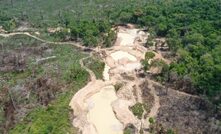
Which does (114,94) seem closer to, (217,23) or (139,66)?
(139,66)

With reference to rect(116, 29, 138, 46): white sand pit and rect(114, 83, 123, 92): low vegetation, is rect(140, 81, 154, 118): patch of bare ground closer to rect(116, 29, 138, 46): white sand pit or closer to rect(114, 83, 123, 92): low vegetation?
rect(114, 83, 123, 92): low vegetation

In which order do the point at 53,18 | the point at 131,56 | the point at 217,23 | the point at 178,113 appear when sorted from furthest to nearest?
the point at 53,18 < the point at 217,23 < the point at 131,56 < the point at 178,113

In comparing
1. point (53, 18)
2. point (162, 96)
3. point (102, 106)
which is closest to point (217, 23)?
point (162, 96)

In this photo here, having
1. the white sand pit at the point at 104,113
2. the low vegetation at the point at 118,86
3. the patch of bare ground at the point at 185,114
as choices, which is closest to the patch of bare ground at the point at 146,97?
the patch of bare ground at the point at 185,114

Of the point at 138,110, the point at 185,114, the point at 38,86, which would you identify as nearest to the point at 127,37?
the point at 38,86

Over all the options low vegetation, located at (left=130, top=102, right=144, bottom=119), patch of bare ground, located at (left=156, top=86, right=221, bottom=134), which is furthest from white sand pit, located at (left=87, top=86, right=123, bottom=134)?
patch of bare ground, located at (left=156, top=86, right=221, bottom=134)

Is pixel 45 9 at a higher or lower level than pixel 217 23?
lower
